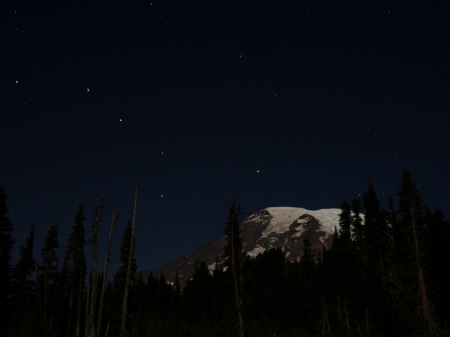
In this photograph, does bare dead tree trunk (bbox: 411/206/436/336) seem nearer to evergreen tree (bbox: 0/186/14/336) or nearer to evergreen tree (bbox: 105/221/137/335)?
evergreen tree (bbox: 105/221/137/335)

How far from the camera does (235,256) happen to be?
40.8 m

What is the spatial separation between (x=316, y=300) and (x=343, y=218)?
14440 mm

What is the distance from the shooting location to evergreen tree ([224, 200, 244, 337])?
126ft

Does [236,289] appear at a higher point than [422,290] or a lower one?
higher

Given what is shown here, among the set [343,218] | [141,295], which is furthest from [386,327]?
[141,295]

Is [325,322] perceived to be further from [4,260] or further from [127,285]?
[4,260]

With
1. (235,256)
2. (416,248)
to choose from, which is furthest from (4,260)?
(416,248)

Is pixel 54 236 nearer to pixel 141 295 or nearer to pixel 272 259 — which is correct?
pixel 141 295

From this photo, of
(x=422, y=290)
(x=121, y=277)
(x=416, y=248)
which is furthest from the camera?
(x=121, y=277)

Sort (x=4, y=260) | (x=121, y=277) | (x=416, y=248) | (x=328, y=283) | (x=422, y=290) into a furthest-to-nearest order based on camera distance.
Answer: 1. (x=328, y=283)
2. (x=121, y=277)
3. (x=4, y=260)
4. (x=416, y=248)
5. (x=422, y=290)

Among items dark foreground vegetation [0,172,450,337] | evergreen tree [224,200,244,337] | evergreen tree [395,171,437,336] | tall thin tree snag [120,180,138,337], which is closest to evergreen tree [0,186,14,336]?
dark foreground vegetation [0,172,450,337]

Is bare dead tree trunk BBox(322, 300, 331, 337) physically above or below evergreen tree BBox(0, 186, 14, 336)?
below

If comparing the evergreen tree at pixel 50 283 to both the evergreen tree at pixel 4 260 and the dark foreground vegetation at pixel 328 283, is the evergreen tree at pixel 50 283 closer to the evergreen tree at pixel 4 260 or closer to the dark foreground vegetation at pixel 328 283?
the dark foreground vegetation at pixel 328 283

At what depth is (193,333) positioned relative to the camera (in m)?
58.2
